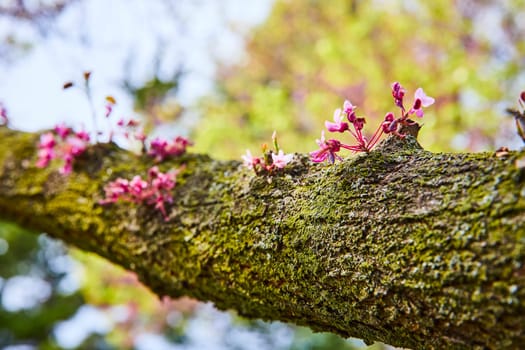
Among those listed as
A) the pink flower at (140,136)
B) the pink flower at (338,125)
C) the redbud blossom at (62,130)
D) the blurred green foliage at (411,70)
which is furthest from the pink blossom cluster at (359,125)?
the blurred green foliage at (411,70)

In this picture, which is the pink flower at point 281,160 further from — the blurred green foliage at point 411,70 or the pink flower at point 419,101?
the blurred green foliage at point 411,70

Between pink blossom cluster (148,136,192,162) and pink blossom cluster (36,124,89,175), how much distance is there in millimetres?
353

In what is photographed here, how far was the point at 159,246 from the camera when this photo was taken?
4.73 feet

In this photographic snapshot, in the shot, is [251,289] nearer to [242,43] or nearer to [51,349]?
[51,349]

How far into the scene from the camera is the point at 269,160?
1250 millimetres

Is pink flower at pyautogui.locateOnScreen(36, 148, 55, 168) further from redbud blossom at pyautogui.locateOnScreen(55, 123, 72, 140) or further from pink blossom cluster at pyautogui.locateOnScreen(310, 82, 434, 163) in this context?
pink blossom cluster at pyautogui.locateOnScreen(310, 82, 434, 163)

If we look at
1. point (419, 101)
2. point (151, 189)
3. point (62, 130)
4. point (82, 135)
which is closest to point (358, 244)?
point (419, 101)

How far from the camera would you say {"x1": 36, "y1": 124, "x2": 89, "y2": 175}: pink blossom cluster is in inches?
72.4

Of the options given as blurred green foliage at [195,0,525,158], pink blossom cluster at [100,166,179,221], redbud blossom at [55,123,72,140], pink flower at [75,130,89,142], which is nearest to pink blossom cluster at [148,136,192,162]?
pink blossom cluster at [100,166,179,221]

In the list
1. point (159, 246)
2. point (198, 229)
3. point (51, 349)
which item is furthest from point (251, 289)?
Result: point (51, 349)

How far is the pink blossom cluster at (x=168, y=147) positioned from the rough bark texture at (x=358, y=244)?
0.41 feet

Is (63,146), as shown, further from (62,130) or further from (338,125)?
(338,125)

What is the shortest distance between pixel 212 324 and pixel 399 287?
25.7ft

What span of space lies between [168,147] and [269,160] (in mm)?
631
